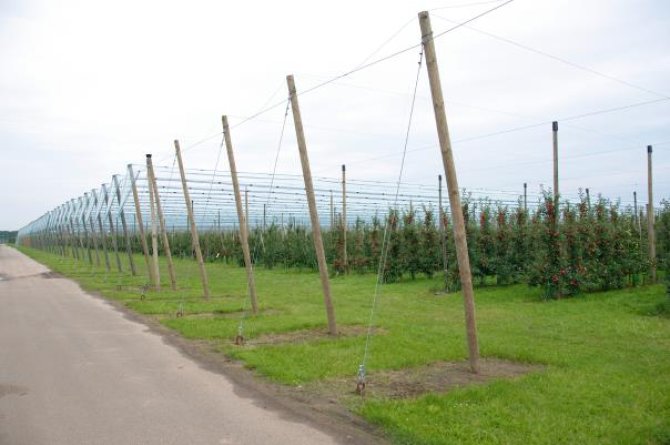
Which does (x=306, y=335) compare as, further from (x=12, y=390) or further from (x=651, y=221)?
(x=651, y=221)

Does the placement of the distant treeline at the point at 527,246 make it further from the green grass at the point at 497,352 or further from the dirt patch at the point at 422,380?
the dirt patch at the point at 422,380

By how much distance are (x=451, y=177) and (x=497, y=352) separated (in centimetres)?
269

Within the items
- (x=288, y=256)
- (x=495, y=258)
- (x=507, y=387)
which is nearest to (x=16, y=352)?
(x=507, y=387)

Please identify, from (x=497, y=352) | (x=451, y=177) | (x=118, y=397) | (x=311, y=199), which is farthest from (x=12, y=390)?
(x=497, y=352)

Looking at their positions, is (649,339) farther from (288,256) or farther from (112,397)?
(288,256)

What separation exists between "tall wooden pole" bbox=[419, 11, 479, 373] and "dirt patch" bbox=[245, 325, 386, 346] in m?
3.10

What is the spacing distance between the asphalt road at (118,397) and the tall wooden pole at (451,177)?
2.73 m

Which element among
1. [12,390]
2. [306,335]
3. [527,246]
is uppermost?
[527,246]

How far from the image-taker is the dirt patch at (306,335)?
1023 cm

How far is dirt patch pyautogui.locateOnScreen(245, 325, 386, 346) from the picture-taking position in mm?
10227

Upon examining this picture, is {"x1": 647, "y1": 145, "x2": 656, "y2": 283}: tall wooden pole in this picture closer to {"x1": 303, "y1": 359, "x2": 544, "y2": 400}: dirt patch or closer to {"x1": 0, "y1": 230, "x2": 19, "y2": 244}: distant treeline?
{"x1": 303, "y1": 359, "x2": 544, "y2": 400}: dirt patch

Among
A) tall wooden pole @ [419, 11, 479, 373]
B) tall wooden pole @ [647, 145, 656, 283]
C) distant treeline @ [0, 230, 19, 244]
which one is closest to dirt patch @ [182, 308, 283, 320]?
tall wooden pole @ [419, 11, 479, 373]

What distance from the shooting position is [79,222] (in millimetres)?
44094

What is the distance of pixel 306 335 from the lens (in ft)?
35.1
